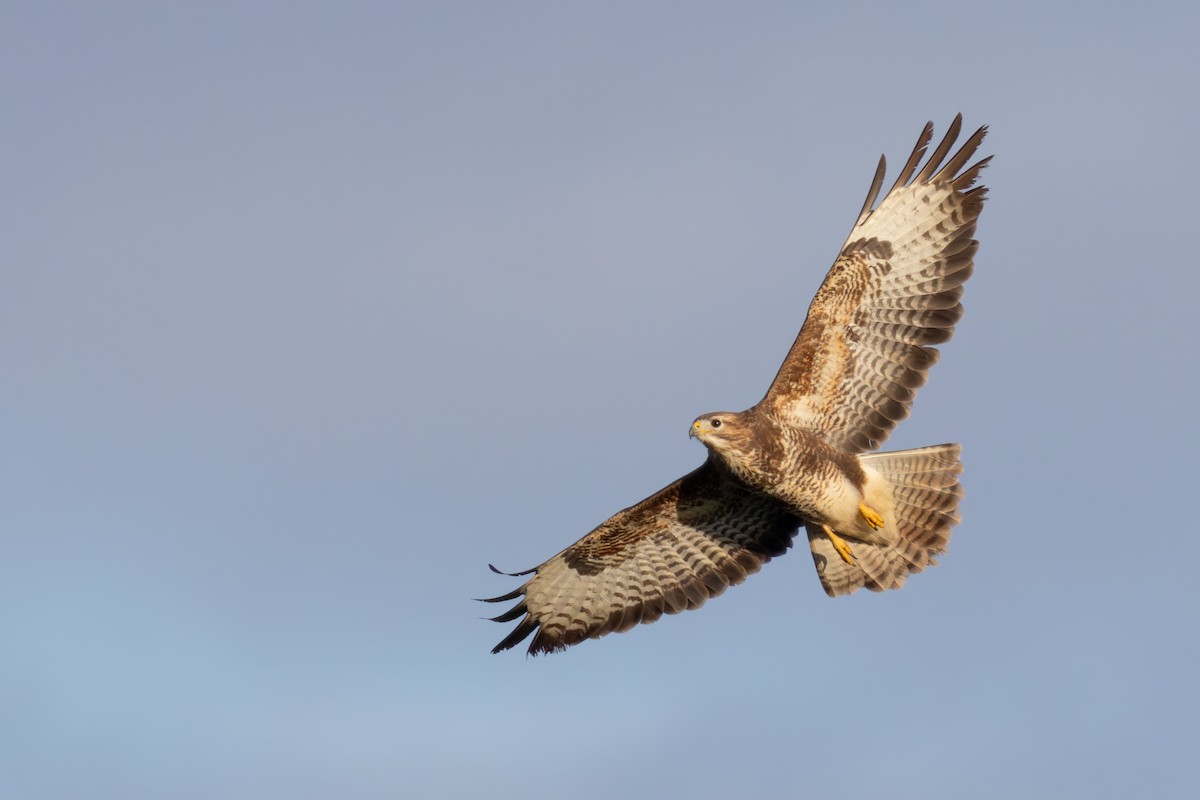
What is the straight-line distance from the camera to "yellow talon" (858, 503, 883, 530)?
617 inches

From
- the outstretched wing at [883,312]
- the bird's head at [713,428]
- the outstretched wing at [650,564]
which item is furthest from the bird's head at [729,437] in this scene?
the outstretched wing at [650,564]

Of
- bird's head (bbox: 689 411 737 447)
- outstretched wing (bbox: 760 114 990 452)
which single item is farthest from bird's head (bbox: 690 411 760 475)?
outstretched wing (bbox: 760 114 990 452)

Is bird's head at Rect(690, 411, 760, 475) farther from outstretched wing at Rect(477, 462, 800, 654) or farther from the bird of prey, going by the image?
outstretched wing at Rect(477, 462, 800, 654)

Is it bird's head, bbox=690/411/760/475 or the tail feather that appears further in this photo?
the tail feather

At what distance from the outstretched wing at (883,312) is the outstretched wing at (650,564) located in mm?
1168

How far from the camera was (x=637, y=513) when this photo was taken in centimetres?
1631

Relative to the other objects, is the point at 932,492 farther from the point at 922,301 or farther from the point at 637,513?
the point at 637,513

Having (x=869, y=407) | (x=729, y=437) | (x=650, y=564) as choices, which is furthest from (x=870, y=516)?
(x=650, y=564)

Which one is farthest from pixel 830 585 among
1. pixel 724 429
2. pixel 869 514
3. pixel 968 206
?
pixel 968 206

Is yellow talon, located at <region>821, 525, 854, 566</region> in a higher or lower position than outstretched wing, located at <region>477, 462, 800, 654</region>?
lower

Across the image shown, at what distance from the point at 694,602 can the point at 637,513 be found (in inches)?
43.5

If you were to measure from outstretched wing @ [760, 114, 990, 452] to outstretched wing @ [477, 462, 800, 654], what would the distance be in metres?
1.17

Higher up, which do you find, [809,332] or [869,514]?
[809,332]

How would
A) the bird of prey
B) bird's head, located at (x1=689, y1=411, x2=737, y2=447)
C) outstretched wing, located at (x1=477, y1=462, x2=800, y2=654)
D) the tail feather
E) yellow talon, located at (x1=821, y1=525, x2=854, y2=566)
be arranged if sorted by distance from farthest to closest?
outstretched wing, located at (x1=477, y1=462, x2=800, y2=654)
yellow talon, located at (x1=821, y1=525, x2=854, y2=566)
the tail feather
the bird of prey
bird's head, located at (x1=689, y1=411, x2=737, y2=447)
